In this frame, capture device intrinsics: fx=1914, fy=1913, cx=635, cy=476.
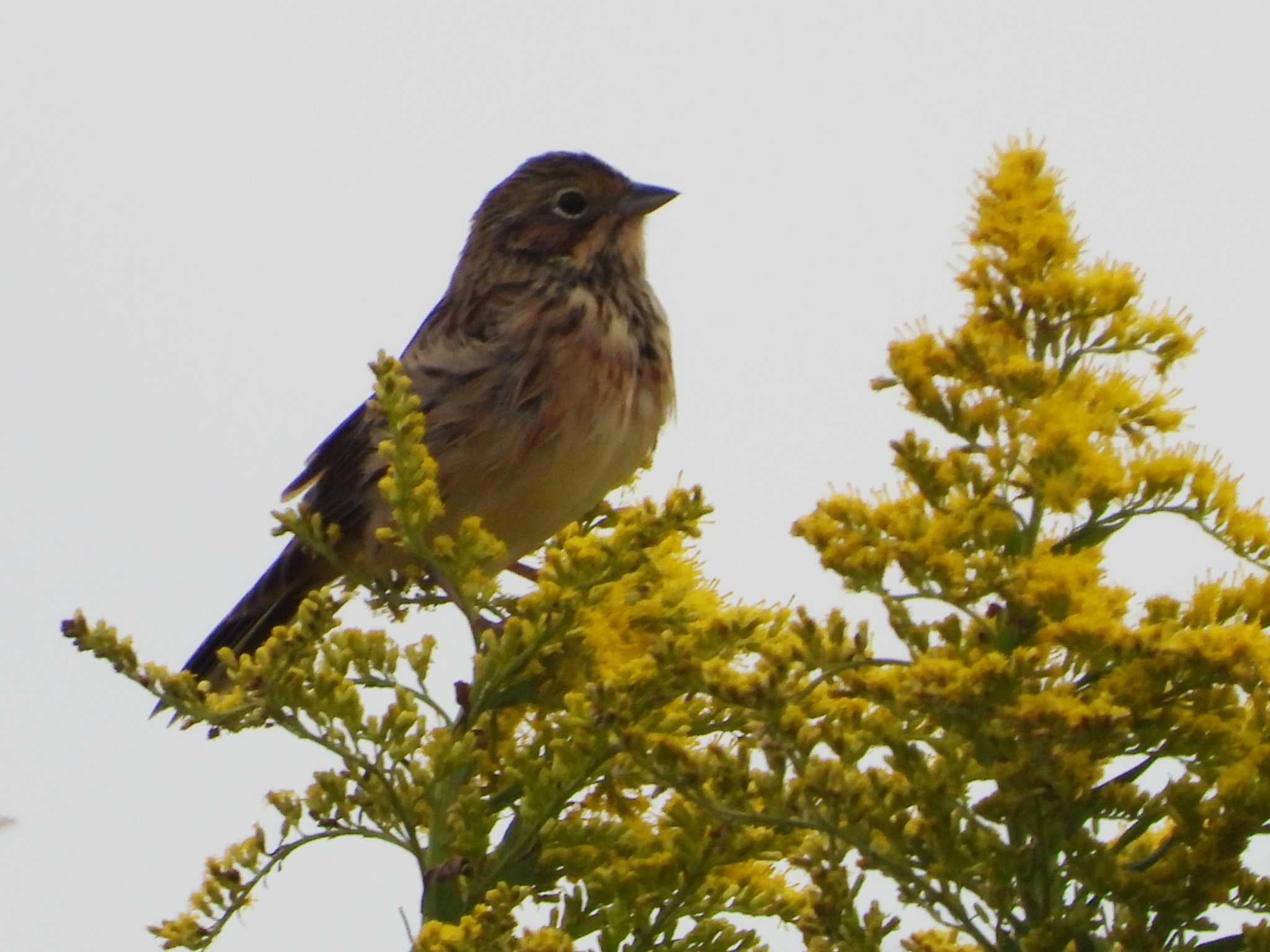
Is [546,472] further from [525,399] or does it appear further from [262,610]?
[262,610]

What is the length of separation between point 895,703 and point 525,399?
114 inches

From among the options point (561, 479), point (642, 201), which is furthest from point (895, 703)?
point (642, 201)

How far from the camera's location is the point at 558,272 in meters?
6.16

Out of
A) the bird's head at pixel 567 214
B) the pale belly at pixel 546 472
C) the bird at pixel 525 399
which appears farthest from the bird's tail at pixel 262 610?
the bird's head at pixel 567 214

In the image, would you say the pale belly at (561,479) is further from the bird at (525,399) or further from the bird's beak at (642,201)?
the bird's beak at (642,201)

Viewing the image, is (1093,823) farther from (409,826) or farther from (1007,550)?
(409,826)

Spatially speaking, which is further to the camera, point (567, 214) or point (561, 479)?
point (567, 214)

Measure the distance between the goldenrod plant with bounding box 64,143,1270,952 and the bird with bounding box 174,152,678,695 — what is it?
125 centimetres

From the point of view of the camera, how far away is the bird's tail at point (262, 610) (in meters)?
5.74

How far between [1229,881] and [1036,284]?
1035 millimetres

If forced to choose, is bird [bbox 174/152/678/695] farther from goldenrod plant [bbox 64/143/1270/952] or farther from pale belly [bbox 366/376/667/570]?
goldenrod plant [bbox 64/143/1270/952]

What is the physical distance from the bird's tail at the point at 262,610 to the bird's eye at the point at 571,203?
148cm

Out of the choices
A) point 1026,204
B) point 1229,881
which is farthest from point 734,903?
point 1026,204

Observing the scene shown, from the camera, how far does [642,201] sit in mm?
6336
